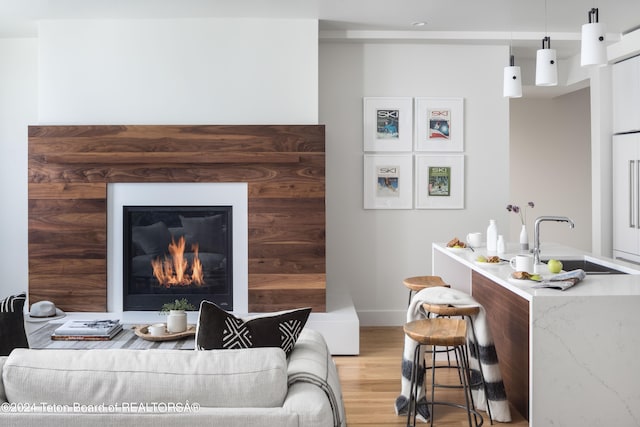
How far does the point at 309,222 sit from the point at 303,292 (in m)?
0.56

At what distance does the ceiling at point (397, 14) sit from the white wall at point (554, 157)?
86.5 inches

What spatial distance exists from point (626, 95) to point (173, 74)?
154 inches

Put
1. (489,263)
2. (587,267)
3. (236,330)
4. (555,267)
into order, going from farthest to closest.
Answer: (587,267)
(489,263)
(555,267)
(236,330)

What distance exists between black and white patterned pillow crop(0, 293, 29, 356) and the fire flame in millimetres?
2548

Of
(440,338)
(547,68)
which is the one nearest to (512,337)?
(440,338)

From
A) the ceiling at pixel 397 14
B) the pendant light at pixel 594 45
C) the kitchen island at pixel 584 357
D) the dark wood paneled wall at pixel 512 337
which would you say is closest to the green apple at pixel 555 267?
the dark wood paneled wall at pixel 512 337

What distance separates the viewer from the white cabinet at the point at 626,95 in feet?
17.9

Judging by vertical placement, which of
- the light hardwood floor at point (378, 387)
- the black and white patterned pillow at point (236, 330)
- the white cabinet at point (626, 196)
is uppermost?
the white cabinet at point (626, 196)

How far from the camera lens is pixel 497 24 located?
5.45 m

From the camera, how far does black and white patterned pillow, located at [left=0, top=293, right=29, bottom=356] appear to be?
2.56 m

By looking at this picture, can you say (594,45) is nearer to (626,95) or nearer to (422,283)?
(422,283)

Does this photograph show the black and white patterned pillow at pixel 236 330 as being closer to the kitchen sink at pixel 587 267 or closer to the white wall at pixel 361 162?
the kitchen sink at pixel 587 267

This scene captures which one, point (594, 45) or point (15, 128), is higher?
point (594, 45)

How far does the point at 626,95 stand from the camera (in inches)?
222
